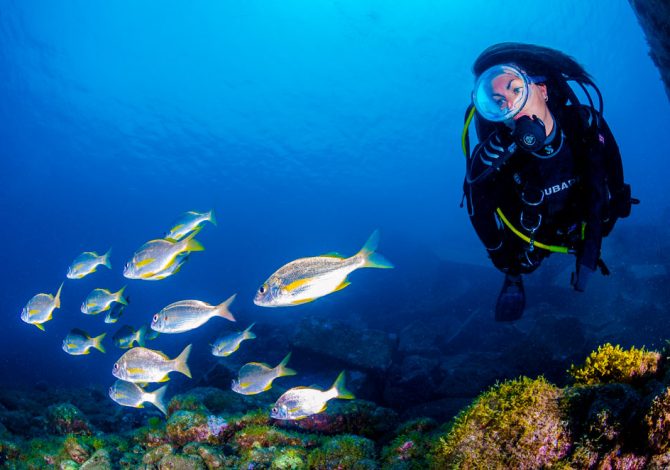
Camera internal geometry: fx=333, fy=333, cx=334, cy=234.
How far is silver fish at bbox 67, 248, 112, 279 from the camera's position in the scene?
667 cm

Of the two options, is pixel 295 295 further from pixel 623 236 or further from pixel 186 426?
pixel 623 236

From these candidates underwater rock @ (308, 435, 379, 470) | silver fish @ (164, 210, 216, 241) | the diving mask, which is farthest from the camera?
silver fish @ (164, 210, 216, 241)

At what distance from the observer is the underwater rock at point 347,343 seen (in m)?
10.0

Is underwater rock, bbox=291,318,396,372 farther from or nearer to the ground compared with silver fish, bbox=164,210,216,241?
nearer to the ground

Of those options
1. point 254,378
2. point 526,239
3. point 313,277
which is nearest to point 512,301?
point 526,239

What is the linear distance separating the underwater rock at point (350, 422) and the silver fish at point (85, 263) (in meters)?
4.73

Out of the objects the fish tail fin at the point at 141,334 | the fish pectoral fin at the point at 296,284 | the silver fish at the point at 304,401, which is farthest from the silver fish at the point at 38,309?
the fish pectoral fin at the point at 296,284

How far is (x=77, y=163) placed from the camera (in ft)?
158

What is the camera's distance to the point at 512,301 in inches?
147

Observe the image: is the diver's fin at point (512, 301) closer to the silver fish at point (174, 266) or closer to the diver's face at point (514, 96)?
the diver's face at point (514, 96)

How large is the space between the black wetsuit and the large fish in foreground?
3.53 feet

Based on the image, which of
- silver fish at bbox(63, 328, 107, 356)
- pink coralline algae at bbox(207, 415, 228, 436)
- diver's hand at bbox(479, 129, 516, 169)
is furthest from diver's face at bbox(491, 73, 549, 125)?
silver fish at bbox(63, 328, 107, 356)

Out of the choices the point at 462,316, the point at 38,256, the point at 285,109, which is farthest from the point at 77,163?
the point at 38,256

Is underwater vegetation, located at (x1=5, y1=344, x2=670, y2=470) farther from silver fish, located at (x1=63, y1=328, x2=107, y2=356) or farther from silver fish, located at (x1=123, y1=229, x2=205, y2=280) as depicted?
silver fish, located at (x1=123, y1=229, x2=205, y2=280)
